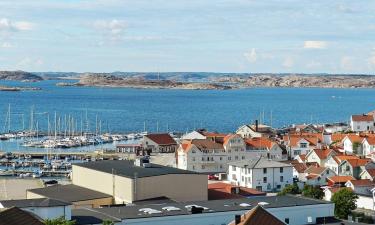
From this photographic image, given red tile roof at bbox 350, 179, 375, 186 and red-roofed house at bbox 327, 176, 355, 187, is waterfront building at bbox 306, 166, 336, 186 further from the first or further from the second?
red tile roof at bbox 350, 179, 375, 186

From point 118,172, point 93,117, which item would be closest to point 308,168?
point 118,172

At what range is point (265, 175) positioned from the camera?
4241cm

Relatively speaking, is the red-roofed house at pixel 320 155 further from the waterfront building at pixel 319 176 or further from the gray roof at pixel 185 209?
the gray roof at pixel 185 209

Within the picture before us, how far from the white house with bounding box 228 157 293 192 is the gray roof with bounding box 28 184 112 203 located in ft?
40.6

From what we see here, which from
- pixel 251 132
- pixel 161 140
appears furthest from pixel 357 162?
pixel 161 140

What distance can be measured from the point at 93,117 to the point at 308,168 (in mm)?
82622

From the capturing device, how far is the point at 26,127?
106m

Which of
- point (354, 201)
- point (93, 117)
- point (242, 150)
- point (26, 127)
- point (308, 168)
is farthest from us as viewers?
point (93, 117)

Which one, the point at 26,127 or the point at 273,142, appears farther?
the point at 26,127

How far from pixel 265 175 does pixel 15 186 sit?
52.2ft

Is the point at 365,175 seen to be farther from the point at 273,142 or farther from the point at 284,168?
the point at 273,142

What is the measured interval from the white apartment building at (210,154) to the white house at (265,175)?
726cm

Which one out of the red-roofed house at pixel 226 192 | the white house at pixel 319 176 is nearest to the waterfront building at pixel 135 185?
the red-roofed house at pixel 226 192

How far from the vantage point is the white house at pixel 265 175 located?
4212cm
